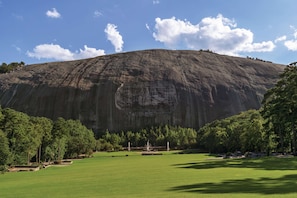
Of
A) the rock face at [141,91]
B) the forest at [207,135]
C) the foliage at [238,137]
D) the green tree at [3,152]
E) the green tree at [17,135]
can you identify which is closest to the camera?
the green tree at [3,152]

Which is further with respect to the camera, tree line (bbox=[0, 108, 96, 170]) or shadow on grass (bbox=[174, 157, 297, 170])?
tree line (bbox=[0, 108, 96, 170])

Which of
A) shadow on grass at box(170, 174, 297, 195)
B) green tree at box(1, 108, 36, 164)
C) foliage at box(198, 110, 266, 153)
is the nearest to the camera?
shadow on grass at box(170, 174, 297, 195)

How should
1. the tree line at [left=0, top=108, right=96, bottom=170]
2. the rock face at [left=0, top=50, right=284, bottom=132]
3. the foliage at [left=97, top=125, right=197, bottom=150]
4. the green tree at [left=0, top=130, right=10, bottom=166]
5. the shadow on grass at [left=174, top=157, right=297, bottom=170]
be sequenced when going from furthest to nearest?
the rock face at [left=0, top=50, right=284, bottom=132]
the foliage at [left=97, top=125, right=197, bottom=150]
the tree line at [left=0, top=108, right=96, bottom=170]
the green tree at [left=0, top=130, right=10, bottom=166]
the shadow on grass at [left=174, top=157, right=297, bottom=170]

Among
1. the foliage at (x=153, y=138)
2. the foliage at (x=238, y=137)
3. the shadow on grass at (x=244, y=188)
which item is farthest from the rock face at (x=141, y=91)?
the shadow on grass at (x=244, y=188)

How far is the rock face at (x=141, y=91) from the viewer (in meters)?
111

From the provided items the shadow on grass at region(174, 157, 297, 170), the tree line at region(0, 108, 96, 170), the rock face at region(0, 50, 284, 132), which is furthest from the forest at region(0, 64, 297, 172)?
the rock face at region(0, 50, 284, 132)

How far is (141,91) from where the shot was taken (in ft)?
379

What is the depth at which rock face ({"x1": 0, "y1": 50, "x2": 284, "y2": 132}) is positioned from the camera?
365ft

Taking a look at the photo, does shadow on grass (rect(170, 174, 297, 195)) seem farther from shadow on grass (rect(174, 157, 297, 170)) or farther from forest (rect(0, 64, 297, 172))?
forest (rect(0, 64, 297, 172))

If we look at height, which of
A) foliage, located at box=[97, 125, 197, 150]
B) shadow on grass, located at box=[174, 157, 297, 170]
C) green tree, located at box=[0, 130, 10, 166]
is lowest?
shadow on grass, located at box=[174, 157, 297, 170]

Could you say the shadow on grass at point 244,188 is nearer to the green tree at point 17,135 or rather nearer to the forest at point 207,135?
the forest at point 207,135

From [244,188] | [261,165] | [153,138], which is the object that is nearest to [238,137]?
[261,165]

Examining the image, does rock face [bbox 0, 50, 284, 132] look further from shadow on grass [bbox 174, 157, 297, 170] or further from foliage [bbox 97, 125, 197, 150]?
shadow on grass [bbox 174, 157, 297, 170]

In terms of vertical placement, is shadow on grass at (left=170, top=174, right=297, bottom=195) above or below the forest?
below
